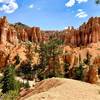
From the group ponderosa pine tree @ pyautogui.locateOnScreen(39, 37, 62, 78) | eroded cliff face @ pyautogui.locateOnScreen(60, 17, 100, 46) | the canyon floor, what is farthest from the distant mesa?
the canyon floor

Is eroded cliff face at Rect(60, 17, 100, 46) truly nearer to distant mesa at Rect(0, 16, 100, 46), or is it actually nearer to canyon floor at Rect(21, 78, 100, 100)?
distant mesa at Rect(0, 16, 100, 46)

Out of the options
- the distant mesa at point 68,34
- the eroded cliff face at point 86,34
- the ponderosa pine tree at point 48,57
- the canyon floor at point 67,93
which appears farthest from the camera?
the eroded cliff face at point 86,34

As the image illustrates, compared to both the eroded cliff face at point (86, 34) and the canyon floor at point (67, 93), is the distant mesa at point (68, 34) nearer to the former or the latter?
the eroded cliff face at point (86, 34)

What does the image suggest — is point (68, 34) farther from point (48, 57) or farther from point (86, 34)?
point (48, 57)

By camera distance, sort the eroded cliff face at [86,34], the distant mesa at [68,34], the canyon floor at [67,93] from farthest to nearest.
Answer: the eroded cliff face at [86,34] → the distant mesa at [68,34] → the canyon floor at [67,93]

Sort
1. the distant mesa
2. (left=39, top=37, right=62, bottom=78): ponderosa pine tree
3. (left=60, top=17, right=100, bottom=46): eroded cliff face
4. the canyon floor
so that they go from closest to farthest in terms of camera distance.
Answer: the canyon floor, (left=39, top=37, right=62, bottom=78): ponderosa pine tree, the distant mesa, (left=60, top=17, right=100, bottom=46): eroded cliff face

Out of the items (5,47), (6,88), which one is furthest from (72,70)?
(5,47)

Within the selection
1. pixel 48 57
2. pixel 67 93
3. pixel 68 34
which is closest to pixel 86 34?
pixel 68 34

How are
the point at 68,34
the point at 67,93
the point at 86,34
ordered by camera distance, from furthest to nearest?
the point at 68,34
the point at 86,34
the point at 67,93

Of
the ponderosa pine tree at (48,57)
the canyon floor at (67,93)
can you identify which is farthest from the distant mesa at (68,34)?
the canyon floor at (67,93)

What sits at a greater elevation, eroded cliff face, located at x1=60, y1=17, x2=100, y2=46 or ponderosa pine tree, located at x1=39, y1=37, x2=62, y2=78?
eroded cliff face, located at x1=60, y1=17, x2=100, y2=46

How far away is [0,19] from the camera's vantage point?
5005 inches

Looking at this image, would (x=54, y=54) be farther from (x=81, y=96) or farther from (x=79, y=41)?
(x=79, y=41)

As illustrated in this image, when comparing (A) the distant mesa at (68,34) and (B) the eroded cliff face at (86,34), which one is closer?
(A) the distant mesa at (68,34)
